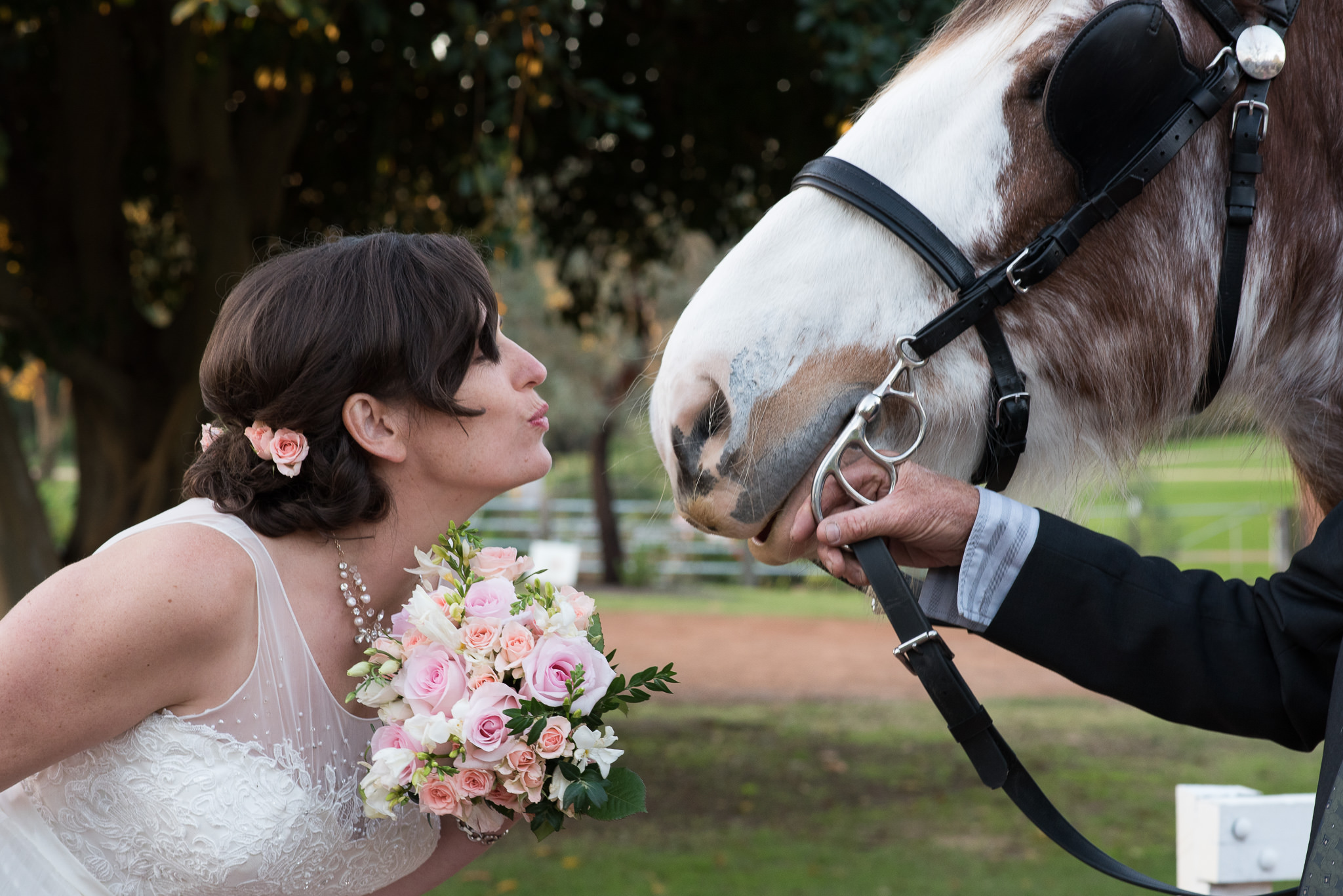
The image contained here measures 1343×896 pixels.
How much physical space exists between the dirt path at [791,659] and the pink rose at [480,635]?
8255 millimetres

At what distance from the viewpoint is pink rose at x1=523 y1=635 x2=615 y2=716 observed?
155 centimetres

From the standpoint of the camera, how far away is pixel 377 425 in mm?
1759

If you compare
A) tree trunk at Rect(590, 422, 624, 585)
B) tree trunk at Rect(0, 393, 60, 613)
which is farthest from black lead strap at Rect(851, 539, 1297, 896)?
tree trunk at Rect(590, 422, 624, 585)

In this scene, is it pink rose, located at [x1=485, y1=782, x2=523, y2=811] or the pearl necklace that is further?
the pearl necklace

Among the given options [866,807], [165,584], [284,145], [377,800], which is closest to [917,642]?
[377,800]

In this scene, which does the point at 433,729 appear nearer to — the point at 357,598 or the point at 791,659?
the point at 357,598

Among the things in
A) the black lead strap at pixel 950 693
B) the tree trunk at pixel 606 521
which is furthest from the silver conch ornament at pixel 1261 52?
the tree trunk at pixel 606 521

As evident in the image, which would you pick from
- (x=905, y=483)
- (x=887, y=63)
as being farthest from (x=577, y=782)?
(x=887, y=63)

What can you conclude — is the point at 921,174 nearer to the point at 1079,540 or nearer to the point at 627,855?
the point at 1079,540

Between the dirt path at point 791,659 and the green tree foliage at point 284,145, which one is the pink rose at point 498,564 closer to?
the green tree foliage at point 284,145

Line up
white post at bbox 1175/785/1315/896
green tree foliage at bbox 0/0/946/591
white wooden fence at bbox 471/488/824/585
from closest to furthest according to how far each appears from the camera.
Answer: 1. white post at bbox 1175/785/1315/896
2. green tree foliage at bbox 0/0/946/591
3. white wooden fence at bbox 471/488/824/585

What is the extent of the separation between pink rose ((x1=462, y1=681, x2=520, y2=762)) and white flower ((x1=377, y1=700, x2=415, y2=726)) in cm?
12

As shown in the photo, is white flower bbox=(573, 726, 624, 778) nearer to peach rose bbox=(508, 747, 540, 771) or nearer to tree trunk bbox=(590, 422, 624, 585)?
peach rose bbox=(508, 747, 540, 771)

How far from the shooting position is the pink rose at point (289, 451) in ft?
5.47
